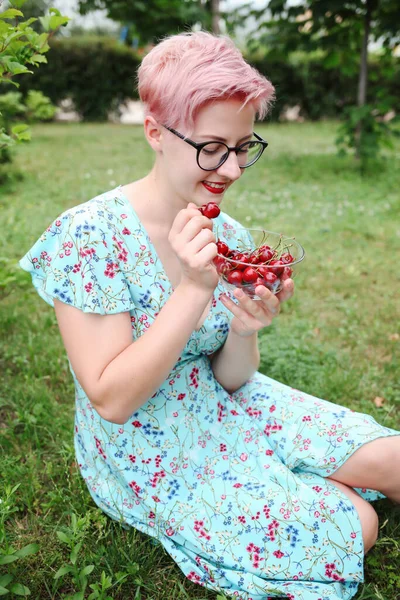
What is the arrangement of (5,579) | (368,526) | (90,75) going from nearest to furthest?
1. (5,579)
2. (368,526)
3. (90,75)

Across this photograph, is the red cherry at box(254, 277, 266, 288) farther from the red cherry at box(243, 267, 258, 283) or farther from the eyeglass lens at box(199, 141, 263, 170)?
the eyeglass lens at box(199, 141, 263, 170)

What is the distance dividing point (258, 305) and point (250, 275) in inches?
4.5

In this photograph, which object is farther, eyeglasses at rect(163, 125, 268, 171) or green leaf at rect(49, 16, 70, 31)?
green leaf at rect(49, 16, 70, 31)

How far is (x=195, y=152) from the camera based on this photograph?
156 centimetres

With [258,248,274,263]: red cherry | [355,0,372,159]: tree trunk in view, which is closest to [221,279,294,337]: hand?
[258,248,274,263]: red cherry

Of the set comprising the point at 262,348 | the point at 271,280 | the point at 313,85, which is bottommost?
the point at 313,85

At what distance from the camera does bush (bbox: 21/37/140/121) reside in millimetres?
14961

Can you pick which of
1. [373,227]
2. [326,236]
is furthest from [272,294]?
[373,227]

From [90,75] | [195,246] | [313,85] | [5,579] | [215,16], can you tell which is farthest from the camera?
[313,85]

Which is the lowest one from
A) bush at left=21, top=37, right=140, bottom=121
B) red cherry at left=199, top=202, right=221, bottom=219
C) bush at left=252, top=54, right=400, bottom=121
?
bush at left=21, top=37, right=140, bottom=121

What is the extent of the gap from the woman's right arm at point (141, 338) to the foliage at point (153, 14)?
6636 mm

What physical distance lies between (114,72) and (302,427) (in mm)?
15588

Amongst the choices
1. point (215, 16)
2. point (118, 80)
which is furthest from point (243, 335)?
point (118, 80)

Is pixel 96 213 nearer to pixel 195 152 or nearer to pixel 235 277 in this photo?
pixel 195 152
